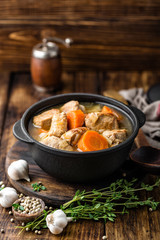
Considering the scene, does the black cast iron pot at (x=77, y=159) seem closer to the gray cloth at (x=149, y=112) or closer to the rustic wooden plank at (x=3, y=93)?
the gray cloth at (x=149, y=112)

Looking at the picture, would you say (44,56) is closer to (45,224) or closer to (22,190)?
(22,190)

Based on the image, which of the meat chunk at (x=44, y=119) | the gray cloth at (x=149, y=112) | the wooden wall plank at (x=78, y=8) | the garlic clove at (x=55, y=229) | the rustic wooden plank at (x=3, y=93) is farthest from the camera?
the wooden wall plank at (x=78, y=8)

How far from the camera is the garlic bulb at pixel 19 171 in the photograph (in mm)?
2221

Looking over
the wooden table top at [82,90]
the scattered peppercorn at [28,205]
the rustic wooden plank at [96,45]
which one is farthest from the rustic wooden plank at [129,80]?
the scattered peppercorn at [28,205]

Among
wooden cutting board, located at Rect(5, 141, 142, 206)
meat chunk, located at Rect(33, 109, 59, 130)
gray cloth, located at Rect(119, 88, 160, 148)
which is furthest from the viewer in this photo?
gray cloth, located at Rect(119, 88, 160, 148)

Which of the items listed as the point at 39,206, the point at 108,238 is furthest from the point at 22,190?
the point at 108,238

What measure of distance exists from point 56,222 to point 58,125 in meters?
0.58

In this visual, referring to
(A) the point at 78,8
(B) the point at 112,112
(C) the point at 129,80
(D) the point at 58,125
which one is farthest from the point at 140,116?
(A) the point at 78,8

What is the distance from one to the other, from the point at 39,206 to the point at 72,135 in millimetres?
448

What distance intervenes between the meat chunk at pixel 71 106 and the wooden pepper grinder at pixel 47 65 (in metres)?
1.05

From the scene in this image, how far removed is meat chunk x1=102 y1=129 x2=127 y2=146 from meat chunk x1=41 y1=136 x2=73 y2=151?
9.5 inches

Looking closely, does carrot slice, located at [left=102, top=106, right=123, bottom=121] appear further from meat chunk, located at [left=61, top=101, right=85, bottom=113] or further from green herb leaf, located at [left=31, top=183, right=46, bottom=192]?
green herb leaf, located at [left=31, top=183, right=46, bottom=192]

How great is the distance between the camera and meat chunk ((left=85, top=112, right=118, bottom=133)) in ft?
7.43

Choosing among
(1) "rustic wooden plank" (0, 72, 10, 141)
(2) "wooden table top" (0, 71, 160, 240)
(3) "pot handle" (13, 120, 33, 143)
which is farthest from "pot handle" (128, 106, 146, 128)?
(1) "rustic wooden plank" (0, 72, 10, 141)
